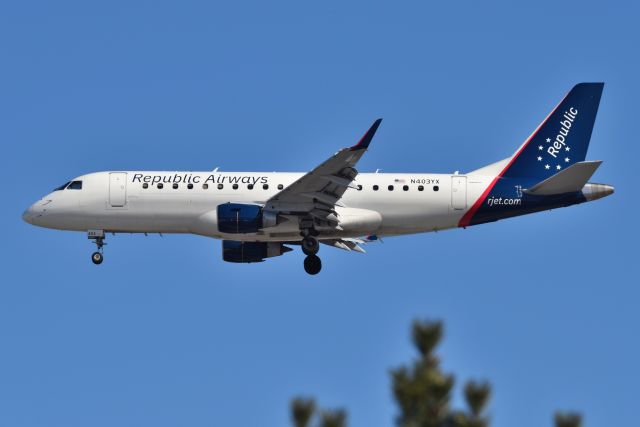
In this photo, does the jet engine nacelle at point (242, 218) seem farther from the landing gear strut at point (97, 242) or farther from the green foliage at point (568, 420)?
the green foliage at point (568, 420)

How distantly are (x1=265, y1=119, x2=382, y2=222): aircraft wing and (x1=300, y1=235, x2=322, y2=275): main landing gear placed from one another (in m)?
1.19

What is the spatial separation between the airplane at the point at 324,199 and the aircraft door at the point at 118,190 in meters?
0.04

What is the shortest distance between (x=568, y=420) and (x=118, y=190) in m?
37.4

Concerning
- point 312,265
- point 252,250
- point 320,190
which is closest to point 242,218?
point 320,190

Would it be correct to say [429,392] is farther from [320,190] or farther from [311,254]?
[311,254]

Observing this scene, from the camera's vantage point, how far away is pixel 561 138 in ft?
192

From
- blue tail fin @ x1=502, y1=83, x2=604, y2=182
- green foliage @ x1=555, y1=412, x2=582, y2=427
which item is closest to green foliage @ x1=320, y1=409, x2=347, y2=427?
green foliage @ x1=555, y1=412, x2=582, y2=427

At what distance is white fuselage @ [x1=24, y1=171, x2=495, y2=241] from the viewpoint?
56.1m

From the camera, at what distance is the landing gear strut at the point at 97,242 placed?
58.0 meters

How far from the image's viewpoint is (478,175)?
187 feet

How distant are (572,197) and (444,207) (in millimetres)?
5457

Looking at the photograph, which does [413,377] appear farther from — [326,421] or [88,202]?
[88,202]

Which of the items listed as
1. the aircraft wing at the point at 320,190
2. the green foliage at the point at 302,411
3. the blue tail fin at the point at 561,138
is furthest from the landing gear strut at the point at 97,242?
the green foliage at the point at 302,411

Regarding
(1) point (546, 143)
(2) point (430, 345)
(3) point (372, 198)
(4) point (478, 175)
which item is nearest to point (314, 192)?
(3) point (372, 198)
